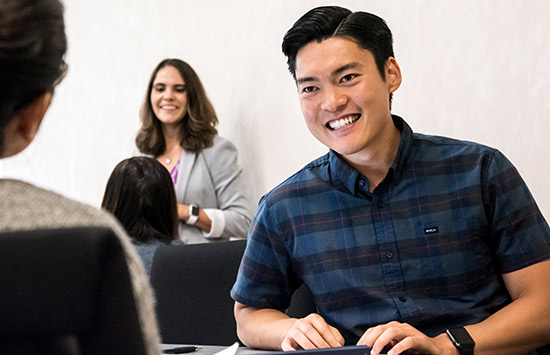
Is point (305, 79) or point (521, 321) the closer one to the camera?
point (521, 321)

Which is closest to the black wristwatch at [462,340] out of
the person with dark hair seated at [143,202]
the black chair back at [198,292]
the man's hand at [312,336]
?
the man's hand at [312,336]

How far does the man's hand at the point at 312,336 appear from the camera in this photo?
137 centimetres

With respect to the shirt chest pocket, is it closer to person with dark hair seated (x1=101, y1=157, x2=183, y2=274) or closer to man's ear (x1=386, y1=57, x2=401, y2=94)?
man's ear (x1=386, y1=57, x2=401, y2=94)

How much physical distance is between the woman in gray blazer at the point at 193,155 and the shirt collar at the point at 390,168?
5.41ft

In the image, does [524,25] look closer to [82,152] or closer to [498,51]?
[498,51]

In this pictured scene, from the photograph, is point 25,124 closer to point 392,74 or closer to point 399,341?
point 399,341

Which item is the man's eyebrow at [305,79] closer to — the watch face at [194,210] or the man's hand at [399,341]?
the man's hand at [399,341]

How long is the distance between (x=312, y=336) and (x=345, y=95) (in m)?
0.58

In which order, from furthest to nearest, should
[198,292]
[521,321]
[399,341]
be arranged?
[198,292], [521,321], [399,341]

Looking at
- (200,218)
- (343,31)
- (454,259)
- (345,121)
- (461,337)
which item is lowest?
(200,218)

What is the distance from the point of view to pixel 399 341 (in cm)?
132

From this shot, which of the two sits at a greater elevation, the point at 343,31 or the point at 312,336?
the point at 343,31

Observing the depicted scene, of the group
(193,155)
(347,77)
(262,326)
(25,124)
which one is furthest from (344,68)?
(193,155)

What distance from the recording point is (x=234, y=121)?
386cm
